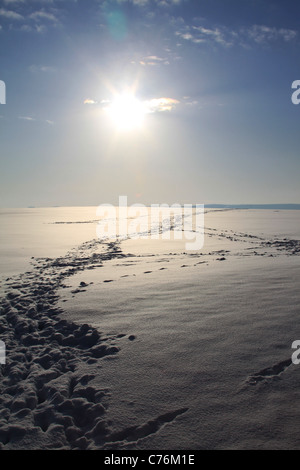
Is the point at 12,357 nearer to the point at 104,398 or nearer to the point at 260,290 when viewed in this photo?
the point at 104,398

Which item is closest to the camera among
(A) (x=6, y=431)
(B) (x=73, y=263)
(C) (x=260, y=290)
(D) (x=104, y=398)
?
(A) (x=6, y=431)
